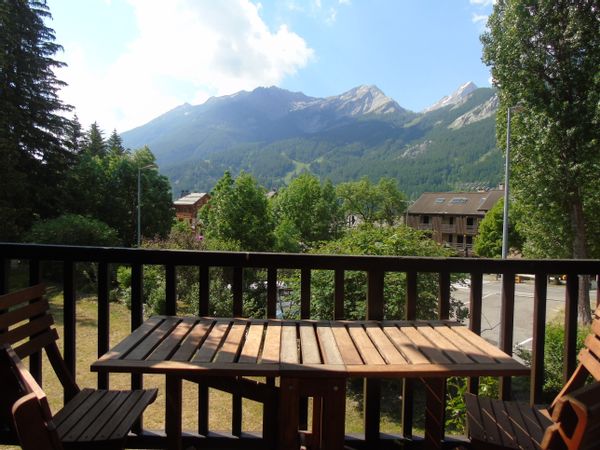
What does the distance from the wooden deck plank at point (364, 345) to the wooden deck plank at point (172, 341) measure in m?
0.78

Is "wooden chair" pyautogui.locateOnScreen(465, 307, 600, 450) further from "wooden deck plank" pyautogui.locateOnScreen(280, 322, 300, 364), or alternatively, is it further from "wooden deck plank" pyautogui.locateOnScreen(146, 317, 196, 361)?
"wooden deck plank" pyautogui.locateOnScreen(146, 317, 196, 361)

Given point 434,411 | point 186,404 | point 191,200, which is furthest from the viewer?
point 191,200

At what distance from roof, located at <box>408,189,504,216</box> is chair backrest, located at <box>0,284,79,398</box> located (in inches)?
2152

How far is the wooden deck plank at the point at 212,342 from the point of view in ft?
5.44

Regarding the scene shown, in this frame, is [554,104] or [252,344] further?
[554,104]

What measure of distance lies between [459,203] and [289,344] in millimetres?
57872

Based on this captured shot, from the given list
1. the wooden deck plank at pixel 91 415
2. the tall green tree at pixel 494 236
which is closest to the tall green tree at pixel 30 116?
the wooden deck plank at pixel 91 415

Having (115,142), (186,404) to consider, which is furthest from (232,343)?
(115,142)

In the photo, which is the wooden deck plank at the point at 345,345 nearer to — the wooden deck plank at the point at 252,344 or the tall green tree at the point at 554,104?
the wooden deck plank at the point at 252,344

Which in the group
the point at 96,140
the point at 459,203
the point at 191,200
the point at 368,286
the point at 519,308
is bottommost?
the point at 519,308

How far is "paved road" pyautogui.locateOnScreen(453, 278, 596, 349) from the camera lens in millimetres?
16016

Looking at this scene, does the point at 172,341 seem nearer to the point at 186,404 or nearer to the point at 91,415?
the point at 91,415

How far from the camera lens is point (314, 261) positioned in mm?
2436

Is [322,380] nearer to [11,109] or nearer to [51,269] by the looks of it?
[51,269]
